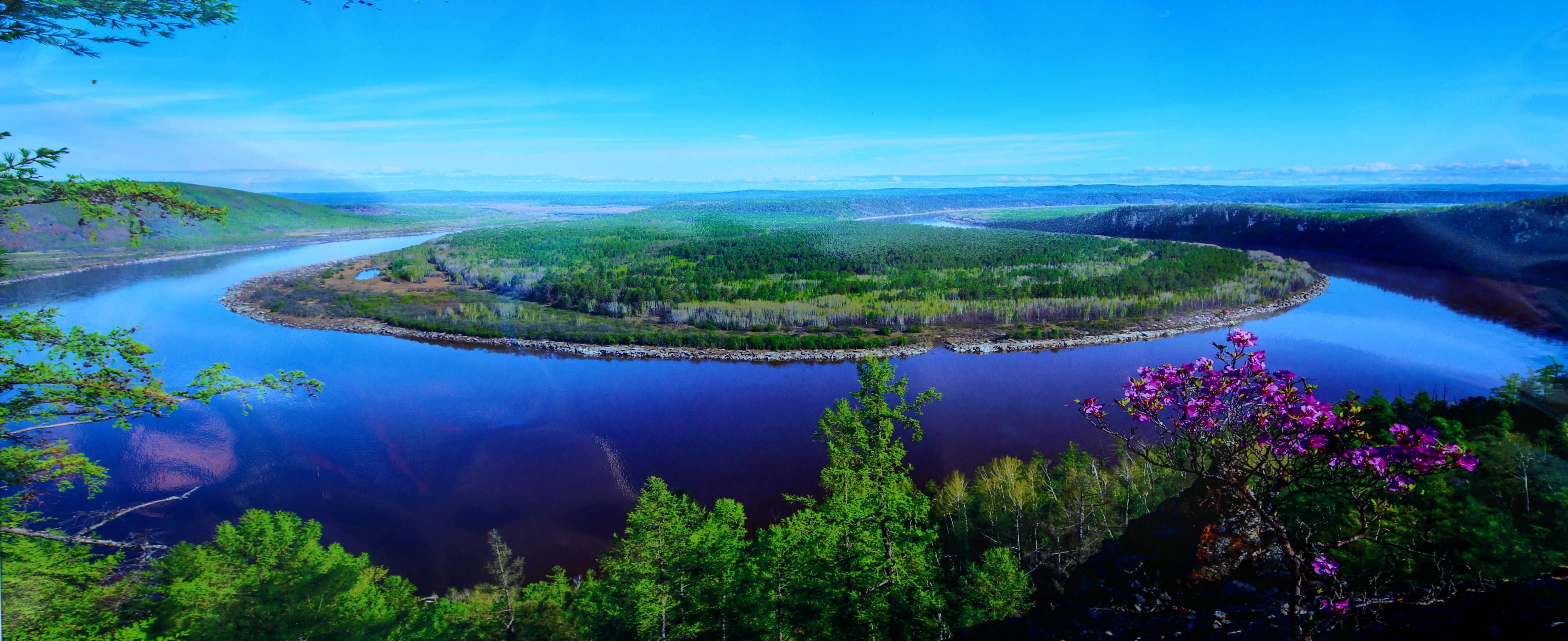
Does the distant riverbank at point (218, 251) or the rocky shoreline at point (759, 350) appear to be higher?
the distant riverbank at point (218, 251)

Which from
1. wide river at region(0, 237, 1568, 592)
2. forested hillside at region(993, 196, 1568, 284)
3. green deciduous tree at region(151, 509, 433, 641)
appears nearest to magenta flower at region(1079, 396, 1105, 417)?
wide river at region(0, 237, 1568, 592)

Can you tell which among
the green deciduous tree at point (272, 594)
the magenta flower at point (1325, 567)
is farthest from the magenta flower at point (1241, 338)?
the green deciduous tree at point (272, 594)

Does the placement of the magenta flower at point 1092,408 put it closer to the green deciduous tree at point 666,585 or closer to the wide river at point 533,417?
the green deciduous tree at point 666,585

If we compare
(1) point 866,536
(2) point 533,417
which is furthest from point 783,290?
(1) point 866,536

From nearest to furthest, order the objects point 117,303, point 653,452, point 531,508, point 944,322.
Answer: point 117,303 < point 531,508 < point 653,452 < point 944,322

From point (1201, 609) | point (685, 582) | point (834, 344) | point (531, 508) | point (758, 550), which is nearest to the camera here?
point (1201, 609)

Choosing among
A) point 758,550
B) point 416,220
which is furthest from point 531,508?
point 416,220

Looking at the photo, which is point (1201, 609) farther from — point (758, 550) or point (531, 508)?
point (531, 508)
